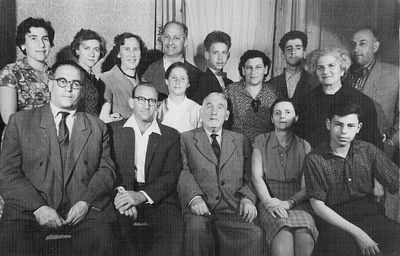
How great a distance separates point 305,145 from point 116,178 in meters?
1.17

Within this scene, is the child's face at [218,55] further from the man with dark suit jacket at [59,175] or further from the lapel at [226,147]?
the man with dark suit jacket at [59,175]

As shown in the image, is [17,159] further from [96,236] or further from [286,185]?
[286,185]

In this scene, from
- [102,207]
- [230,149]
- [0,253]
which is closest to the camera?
[0,253]

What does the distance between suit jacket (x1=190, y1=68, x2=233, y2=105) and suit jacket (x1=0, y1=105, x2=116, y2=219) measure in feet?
2.02

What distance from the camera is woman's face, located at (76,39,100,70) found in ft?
9.02

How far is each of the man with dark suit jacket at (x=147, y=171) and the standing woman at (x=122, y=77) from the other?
0.05m

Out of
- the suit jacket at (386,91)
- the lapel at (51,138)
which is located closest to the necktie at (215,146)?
the lapel at (51,138)

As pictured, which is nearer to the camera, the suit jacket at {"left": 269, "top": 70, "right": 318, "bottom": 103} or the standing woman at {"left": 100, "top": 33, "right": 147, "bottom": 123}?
the standing woman at {"left": 100, "top": 33, "right": 147, "bottom": 123}

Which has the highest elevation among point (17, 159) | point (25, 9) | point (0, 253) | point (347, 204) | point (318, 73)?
point (25, 9)

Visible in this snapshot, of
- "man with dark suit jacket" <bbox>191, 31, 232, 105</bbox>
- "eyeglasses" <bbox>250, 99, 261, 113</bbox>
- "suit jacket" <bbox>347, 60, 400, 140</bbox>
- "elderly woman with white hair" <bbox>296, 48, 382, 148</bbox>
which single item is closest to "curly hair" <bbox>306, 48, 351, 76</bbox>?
"elderly woman with white hair" <bbox>296, 48, 382, 148</bbox>

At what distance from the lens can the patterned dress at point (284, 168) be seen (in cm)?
282

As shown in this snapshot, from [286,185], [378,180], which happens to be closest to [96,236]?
[286,185]

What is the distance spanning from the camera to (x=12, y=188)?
2.56 metres

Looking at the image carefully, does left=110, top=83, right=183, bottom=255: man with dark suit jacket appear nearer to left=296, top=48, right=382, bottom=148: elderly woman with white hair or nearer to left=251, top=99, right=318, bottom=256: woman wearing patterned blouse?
left=251, top=99, right=318, bottom=256: woman wearing patterned blouse
